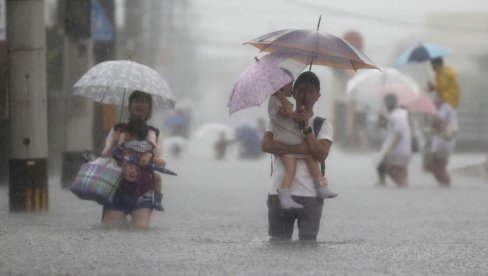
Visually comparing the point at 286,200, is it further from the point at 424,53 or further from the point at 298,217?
the point at 424,53

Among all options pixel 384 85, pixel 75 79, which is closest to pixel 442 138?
pixel 384 85

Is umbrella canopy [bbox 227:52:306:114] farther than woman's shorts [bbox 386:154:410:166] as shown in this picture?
No

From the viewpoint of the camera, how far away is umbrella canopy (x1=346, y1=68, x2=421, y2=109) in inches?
882

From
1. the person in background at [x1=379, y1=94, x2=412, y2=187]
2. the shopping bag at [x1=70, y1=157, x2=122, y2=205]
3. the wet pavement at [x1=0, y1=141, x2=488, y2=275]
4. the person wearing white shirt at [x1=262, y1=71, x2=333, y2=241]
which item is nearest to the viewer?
the wet pavement at [x1=0, y1=141, x2=488, y2=275]

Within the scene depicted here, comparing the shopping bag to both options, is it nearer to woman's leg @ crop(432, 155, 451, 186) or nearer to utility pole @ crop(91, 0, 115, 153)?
utility pole @ crop(91, 0, 115, 153)

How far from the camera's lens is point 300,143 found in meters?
9.48

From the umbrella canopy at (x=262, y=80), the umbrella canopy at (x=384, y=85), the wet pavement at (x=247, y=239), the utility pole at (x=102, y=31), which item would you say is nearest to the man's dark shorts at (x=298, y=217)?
the wet pavement at (x=247, y=239)

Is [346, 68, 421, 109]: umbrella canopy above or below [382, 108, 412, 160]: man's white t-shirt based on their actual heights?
above

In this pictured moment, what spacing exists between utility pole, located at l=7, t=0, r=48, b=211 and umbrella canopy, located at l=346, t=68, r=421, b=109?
9781mm

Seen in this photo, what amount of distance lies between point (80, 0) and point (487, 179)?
10.5 m

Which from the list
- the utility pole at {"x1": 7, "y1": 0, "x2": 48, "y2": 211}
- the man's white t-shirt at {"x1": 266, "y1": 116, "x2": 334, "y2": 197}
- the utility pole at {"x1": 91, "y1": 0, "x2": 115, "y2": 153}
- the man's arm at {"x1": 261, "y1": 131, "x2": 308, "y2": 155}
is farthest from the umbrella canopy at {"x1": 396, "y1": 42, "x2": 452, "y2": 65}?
the man's arm at {"x1": 261, "y1": 131, "x2": 308, "y2": 155}

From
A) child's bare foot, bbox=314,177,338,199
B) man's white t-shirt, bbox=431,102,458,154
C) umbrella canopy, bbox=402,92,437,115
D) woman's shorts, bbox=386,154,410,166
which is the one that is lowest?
woman's shorts, bbox=386,154,410,166

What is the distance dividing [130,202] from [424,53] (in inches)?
450

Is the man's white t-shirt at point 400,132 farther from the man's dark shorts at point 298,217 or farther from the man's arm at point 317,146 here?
the man's arm at point 317,146
